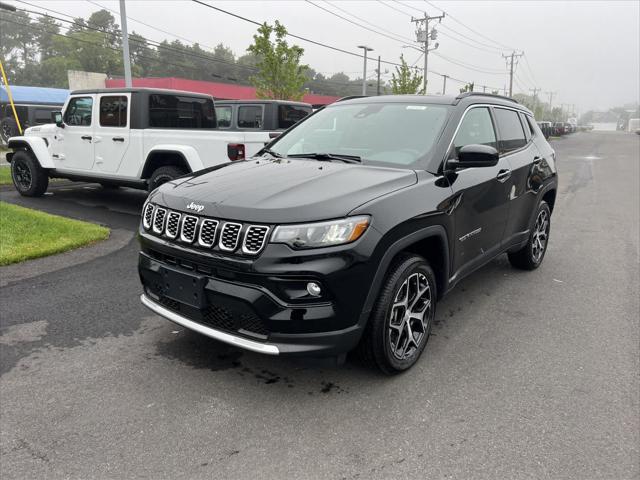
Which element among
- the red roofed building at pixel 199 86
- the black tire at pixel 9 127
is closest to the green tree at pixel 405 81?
the red roofed building at pixel 199 86

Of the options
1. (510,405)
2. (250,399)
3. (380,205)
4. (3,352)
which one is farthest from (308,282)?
(3,352)

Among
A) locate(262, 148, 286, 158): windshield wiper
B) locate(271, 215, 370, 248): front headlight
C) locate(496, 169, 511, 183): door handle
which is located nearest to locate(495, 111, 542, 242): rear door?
locate(496, 169, 511, 183): door handle

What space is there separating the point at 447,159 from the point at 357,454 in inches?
83.3

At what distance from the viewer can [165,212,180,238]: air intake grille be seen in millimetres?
3088

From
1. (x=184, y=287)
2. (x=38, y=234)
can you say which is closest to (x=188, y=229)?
(x=184, y=287)

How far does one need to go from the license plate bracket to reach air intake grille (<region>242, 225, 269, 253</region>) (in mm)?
355

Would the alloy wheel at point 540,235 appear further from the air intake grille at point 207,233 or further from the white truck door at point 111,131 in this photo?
the white truck door at point 111,131

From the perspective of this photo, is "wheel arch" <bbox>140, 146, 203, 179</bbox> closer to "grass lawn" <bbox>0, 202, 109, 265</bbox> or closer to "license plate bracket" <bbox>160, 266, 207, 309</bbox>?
"grass lawn" <bbox>0, 202, 109, 265</bbox>

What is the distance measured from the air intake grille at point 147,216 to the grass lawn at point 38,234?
3.12 metres

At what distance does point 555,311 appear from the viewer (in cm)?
454

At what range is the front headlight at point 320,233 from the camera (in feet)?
8.84

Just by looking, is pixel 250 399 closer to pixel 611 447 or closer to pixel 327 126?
pixel 611 447

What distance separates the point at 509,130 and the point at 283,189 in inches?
115

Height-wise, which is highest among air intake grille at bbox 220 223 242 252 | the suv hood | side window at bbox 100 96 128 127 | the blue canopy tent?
the blue canopy tent
